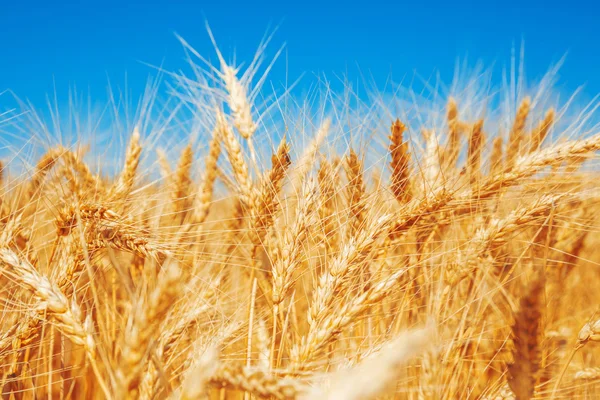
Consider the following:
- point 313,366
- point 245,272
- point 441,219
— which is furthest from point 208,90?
point 313,366

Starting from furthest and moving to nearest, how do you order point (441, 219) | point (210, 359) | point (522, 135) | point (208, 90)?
point (522, 135), point (208, 90), point (441, 219), point (210, 359)

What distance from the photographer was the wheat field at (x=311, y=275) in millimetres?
1015

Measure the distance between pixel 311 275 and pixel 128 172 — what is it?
0.95 meters

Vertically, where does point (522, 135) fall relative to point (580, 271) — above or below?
above

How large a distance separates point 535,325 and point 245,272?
1355 mm

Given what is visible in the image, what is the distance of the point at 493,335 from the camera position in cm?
180

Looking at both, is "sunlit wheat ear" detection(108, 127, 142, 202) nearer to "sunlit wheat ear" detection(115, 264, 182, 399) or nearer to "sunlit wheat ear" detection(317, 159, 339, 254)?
"sunlit wheat ear" detection(317, 159, 339, 254)

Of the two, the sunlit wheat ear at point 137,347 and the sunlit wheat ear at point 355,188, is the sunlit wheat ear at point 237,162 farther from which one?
the sunlit wheat ear at point 137,347

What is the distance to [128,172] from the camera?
76.0 inches

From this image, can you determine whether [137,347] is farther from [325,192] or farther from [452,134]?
[452,134]

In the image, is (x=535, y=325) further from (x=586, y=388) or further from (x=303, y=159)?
(x=303, y=159)

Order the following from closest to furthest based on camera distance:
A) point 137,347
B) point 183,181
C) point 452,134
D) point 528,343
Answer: point 137,347, point 528,343, point 183,181, point 452,134

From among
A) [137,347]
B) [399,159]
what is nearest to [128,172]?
[399,159]

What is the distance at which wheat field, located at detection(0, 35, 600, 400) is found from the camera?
39.9 inches
